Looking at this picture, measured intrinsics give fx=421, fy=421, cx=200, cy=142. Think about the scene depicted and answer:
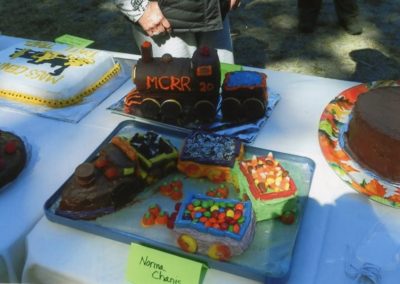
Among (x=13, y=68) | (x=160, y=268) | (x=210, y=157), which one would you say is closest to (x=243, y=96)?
(x=210, y=157)

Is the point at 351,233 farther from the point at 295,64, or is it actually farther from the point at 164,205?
the point at 295,64

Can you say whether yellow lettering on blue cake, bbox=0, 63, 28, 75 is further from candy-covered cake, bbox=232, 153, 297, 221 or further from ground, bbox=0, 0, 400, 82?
ground, bbox=0, 0, 400, 82

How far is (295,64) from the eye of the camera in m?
2.40

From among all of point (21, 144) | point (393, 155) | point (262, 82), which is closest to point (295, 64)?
point (262, 82)

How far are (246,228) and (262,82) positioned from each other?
1.49 ft

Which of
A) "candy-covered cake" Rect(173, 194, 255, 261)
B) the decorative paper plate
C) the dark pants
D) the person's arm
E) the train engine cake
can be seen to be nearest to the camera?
"candy-covered cake" Rect(173, 194, 255, 261)

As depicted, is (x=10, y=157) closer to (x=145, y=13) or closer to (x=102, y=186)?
(x=102, y=186)

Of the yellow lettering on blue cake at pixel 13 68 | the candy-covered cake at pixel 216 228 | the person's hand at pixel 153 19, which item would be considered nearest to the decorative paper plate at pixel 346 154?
the candy-covered cake at pixel 216 228

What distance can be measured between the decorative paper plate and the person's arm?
57 centimetres

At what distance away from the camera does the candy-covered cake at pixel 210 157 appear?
874 mm

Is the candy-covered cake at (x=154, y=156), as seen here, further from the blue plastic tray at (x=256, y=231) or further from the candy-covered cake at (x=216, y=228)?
the candy-covered cake at (x=216, y=228)

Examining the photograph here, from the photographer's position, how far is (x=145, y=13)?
4.17 feet

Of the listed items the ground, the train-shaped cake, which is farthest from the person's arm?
the ground

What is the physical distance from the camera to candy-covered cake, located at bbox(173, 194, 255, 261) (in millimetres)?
701
